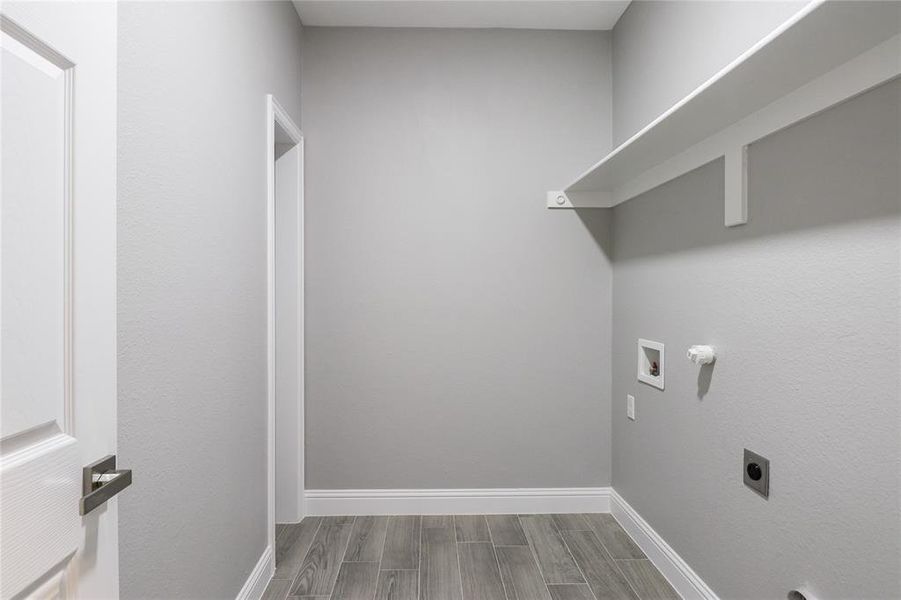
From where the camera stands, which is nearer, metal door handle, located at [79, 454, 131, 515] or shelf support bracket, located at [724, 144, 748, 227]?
metal door handle, located at [79, 454, 131, 515]

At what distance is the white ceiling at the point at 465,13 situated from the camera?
2404 millimetres

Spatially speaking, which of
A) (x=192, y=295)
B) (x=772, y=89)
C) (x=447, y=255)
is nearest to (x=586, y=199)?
(x=447, y=255)

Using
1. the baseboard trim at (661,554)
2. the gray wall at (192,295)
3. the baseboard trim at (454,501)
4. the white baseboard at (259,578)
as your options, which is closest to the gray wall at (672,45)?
the gray wall at (192,295)

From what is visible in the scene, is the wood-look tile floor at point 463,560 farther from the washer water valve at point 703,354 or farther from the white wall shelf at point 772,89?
the white wall shelf at point 772,89

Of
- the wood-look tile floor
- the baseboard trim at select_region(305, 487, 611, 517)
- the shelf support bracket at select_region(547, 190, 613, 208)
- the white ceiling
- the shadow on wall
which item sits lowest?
the wood-look tile floor

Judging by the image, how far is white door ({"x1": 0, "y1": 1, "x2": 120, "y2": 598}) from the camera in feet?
2.06

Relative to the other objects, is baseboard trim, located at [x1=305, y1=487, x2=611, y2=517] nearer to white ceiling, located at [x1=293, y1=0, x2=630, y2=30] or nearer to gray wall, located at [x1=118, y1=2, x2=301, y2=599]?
gray wall, located at [x1=118, y1=2, x2=301, y2=599]

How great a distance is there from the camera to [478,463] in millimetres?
2660

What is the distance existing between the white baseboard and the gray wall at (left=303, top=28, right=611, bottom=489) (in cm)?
63

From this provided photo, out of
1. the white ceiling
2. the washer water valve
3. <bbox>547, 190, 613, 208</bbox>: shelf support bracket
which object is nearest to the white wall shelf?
the washer water valve

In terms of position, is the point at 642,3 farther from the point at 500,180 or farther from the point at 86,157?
the point at 86,157

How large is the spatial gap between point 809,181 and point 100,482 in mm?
1695

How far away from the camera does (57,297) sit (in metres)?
0.71

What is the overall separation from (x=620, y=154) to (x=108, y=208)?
5.49ft
